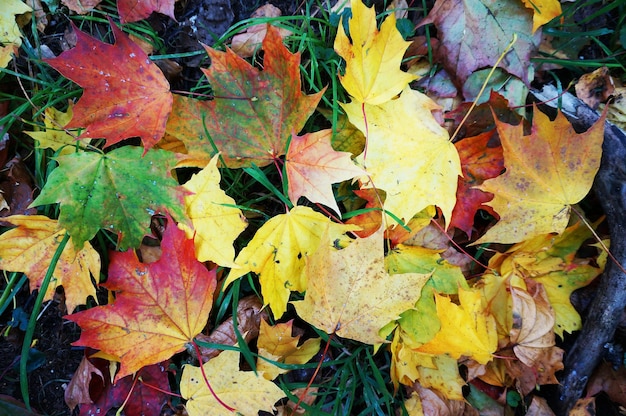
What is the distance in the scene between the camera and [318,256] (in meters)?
1.23

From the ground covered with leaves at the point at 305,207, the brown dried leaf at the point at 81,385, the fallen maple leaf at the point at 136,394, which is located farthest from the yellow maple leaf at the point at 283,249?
the brown dried leaf at the point at 81,385

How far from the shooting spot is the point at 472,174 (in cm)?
141

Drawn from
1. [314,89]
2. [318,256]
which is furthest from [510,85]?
[318,256]

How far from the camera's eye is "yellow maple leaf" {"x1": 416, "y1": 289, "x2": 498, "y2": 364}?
4.26 feet

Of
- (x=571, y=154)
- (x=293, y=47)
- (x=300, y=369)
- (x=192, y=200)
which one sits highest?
(x=293, y=47)

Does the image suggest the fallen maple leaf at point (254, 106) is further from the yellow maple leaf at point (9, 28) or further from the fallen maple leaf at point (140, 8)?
the yellow maple leaf at point (9, 28)

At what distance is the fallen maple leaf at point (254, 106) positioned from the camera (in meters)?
1.29

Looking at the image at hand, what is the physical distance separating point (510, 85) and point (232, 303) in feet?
3.85

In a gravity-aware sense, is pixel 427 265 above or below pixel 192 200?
below

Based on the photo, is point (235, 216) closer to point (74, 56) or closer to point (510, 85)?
point (74, 56)

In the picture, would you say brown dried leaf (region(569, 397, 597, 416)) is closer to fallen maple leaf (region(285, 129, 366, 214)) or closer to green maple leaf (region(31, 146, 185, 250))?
fallen maple leaf (region(285, 129, 366, 214))

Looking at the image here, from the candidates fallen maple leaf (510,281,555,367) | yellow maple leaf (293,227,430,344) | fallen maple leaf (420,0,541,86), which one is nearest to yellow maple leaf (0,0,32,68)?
yellow maple leaf (293,227,430,344)

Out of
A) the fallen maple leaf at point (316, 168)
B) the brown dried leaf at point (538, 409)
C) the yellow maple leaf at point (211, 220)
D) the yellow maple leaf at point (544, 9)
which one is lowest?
the brown dried leaf at point (538, 409)

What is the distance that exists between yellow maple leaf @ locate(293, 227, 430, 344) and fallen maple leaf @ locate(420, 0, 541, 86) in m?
0.68
